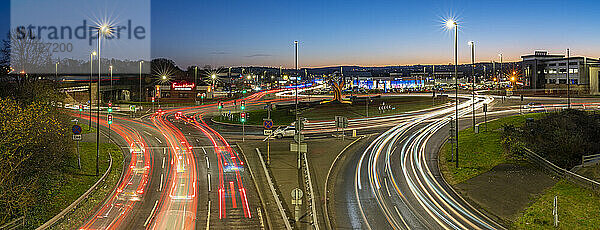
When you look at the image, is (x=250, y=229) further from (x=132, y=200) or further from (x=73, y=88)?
(x=73, y=88)

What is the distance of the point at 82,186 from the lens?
967 inches

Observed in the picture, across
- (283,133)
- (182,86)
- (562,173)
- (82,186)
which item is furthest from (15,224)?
(182,86)

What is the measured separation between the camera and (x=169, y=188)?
24031mm

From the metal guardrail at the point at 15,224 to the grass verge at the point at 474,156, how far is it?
21.7 m

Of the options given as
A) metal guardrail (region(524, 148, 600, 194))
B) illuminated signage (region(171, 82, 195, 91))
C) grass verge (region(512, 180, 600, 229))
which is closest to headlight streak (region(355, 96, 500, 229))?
grass verge (region(512, 180, 600, 229))

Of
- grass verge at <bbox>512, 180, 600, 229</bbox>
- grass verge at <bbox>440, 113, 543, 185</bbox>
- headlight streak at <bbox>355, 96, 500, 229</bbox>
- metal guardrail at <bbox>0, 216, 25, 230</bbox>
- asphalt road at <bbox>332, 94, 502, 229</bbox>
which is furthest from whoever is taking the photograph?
grass verge at <bbox>440, 113, 543, 185</bbox>

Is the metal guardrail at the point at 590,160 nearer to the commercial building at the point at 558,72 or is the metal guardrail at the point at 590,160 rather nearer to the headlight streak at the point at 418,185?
the headlight streak at the point at 418,185

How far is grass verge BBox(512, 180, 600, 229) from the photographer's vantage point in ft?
56.3

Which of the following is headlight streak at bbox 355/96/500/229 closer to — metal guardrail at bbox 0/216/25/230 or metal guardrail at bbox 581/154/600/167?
metal guardrail at bbox 581/154/600/167

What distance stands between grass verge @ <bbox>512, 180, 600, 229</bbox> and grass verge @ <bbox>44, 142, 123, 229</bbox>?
19003 millimetres

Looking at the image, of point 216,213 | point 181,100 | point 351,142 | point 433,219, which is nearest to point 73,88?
point 181,100

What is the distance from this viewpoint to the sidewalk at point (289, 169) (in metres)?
19.6

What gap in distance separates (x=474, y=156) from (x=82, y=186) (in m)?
26.6

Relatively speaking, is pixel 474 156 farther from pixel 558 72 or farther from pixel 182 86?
pixel 558 72
